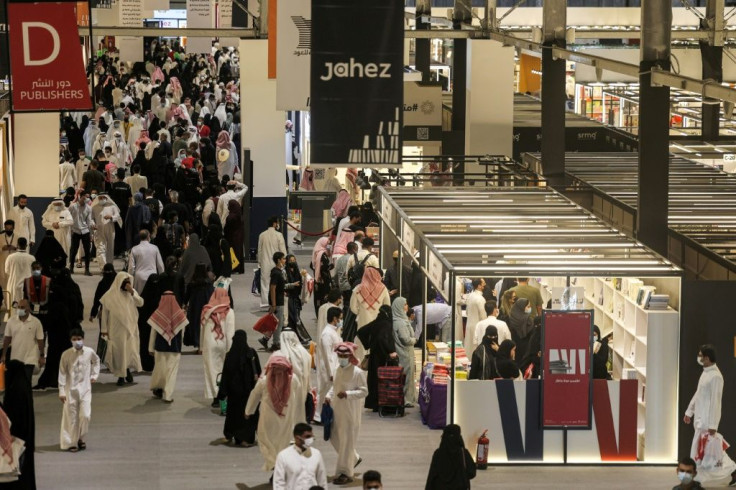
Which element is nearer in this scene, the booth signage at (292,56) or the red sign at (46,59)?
the red sign at (46,59)

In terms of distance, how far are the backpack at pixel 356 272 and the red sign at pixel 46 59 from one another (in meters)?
4.00

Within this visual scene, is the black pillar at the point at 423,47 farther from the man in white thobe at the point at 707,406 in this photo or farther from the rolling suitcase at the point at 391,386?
the man in white thobe at the point at 707,406

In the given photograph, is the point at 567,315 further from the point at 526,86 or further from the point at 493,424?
the point at 526,86

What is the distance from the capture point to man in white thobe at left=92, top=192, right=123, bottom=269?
75.9 feet

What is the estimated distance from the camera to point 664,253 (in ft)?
51.4

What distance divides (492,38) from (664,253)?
945 cm

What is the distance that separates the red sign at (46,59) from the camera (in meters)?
15.7

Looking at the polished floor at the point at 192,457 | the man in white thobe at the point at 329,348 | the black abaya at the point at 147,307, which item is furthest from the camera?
the black abaya at the point at 147,307

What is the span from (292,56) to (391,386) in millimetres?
3558

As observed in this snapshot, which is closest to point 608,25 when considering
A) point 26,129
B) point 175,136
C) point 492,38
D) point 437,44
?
point 437,44

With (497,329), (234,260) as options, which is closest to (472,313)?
(497,329)

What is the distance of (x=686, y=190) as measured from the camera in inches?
806

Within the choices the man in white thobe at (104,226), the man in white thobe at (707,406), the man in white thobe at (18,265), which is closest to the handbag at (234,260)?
the man in white thobe at (104,226)

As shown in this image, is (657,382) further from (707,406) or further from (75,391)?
(75,391)
